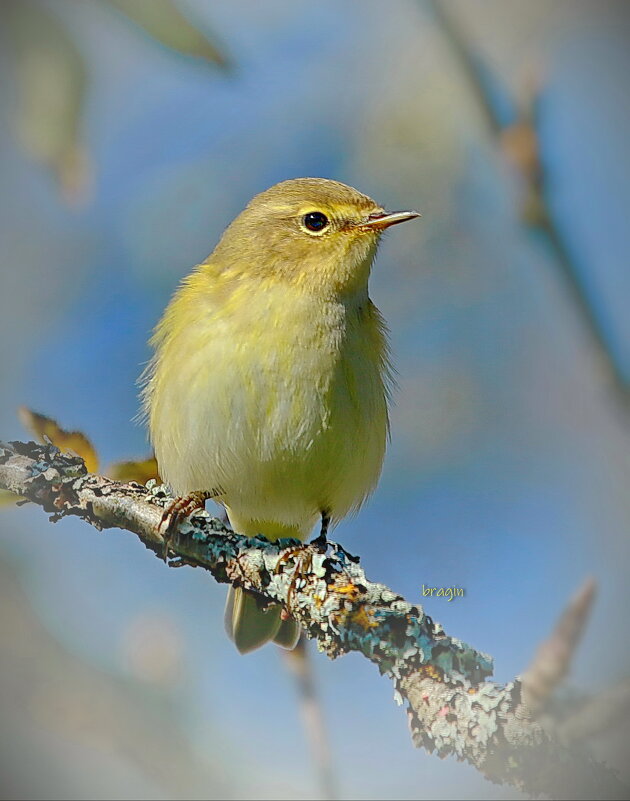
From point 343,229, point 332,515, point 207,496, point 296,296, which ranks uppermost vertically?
point 343,229

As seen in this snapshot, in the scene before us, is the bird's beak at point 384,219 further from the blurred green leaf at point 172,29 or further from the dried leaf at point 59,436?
the dried leaf at point 59,436

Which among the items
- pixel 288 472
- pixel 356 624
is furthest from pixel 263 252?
pixel 356 624

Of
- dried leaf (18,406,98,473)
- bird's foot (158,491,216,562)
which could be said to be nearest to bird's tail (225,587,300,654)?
bird's foot (158,491,216,562)

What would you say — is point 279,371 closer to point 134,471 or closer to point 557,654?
point 134,471

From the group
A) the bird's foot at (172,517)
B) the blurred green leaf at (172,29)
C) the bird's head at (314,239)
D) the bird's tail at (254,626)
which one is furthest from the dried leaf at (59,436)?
the blurred green leaf at (172,29)

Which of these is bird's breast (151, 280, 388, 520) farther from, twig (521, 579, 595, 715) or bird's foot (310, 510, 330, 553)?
twig (521, 579, 595, 715)

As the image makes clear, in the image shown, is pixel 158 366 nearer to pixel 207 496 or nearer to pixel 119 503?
Result: pixel 207 496

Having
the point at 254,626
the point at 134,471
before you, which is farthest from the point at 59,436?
the point at 254,626
